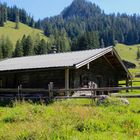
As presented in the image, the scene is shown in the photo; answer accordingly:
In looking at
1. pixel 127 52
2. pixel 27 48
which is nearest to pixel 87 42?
pixel 27 48

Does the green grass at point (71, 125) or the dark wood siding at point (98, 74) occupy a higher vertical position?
the dark wood siding at point (98, 74)

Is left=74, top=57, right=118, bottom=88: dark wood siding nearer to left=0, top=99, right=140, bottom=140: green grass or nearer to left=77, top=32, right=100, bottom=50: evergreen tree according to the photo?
left=0, top=99, right=140, bottom=140: green grass

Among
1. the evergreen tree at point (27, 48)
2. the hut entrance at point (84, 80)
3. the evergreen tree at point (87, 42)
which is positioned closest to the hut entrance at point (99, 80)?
the hut entrance at point (84, 80)

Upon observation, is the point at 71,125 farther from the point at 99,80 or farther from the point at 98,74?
the point at 99,80

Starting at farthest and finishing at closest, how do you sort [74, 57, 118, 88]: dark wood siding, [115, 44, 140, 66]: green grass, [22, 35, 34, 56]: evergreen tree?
[115, 44, 140, 66]: green grass → [22, 35, 34, 56]: evergreen tree → [74, 57, 118, 88]: dark wood siding

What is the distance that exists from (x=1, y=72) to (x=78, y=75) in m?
6.69

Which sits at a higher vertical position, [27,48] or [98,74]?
[27,48]

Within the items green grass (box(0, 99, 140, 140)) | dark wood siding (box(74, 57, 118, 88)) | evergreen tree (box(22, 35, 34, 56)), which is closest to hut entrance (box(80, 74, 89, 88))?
dark wood siding (box(74, 57, 118, 88))

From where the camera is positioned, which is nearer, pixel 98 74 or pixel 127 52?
pixel 98 74

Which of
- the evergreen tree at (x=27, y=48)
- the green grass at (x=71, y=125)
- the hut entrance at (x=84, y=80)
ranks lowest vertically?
the green grass at (x=71, y=125)

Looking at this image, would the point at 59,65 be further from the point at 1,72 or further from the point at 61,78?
the point at 1,72

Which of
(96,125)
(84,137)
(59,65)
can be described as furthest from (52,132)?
(59,65)

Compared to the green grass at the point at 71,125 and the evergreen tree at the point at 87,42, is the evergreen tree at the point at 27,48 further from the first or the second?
the green grass at the point at 71,125

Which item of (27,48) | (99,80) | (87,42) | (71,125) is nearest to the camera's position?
(71,125)
